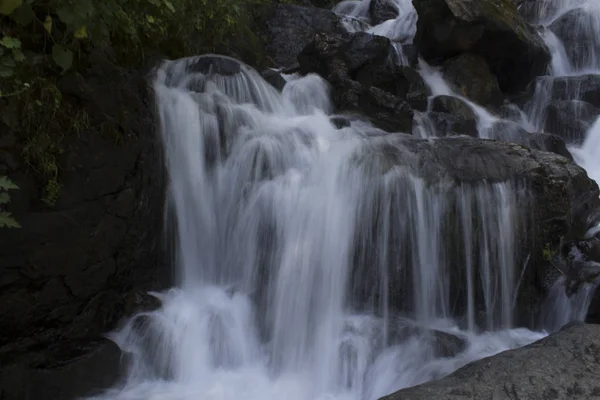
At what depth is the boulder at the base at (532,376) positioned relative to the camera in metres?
3.19

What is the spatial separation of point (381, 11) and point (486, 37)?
3.60 meters

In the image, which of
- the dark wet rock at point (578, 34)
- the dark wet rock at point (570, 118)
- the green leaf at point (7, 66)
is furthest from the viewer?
the dark wet rock at point (578, 34)

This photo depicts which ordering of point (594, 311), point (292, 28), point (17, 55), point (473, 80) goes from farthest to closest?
point (292, 28) < point (473, 80) < point (594, 311) < point (17, 55)

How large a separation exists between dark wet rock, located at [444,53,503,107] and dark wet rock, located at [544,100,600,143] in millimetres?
940

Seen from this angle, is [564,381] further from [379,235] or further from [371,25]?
[371,25]

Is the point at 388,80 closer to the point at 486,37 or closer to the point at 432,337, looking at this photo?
the point at 486,37

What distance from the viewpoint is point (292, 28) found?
34.8 feet

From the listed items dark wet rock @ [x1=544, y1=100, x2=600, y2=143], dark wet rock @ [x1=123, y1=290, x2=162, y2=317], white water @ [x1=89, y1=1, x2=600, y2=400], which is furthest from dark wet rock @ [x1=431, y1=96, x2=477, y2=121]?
dark wet rock @ [x1=123, y1=290, x2=162, y2=317]

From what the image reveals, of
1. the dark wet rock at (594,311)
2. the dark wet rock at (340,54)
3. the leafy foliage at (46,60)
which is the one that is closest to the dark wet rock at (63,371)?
the leafy foliage at (46,60)

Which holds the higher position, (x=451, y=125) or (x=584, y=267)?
(x=451, y=125)

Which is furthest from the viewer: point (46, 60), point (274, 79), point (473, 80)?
point (473, 80)

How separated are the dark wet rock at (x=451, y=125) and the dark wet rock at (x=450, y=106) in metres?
0.77

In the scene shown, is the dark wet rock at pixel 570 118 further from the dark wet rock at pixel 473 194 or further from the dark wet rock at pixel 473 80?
the dark wet rock at pixel 473 194

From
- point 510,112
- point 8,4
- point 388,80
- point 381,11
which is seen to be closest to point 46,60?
point 8,4
